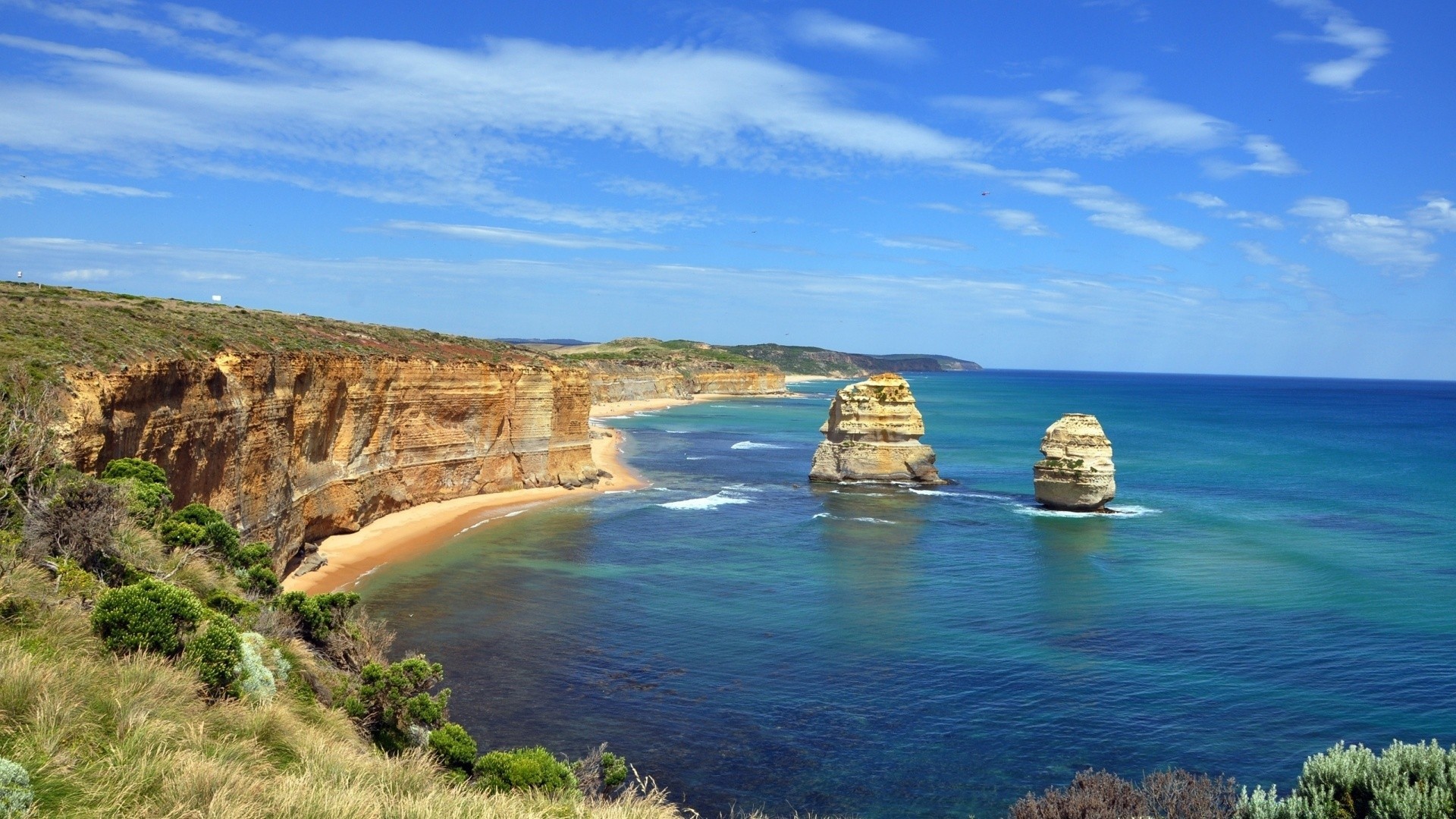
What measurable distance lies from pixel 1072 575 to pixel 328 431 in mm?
27807

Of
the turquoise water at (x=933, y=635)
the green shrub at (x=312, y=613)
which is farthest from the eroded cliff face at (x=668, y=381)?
the green shrub at (x=312, y=613)

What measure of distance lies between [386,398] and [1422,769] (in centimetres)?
3828

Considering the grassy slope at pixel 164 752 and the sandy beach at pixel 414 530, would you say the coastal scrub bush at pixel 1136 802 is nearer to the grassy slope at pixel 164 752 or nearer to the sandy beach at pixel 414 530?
the grassy slope at pixel 164 752

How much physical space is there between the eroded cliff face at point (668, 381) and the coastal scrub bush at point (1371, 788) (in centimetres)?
11239

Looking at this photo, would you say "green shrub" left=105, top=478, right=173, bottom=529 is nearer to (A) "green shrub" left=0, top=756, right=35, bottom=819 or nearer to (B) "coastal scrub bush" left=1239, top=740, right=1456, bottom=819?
(A) "green shrub" left=0, top=756, right=35, bottom=819

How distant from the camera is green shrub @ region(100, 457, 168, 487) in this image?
1912cm

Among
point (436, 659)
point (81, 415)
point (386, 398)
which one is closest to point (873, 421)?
point (386, 398)

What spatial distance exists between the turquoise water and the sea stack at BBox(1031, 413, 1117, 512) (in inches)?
70.1

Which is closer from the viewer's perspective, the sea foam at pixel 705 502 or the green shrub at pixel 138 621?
the green shrub at pixel 138 621

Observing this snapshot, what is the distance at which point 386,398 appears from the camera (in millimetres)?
41219

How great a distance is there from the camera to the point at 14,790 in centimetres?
640

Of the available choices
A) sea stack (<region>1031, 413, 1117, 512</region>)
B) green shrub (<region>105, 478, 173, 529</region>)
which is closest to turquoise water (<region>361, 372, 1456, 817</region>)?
sea stack (<region>1031, 413, 1117, 512</region>)

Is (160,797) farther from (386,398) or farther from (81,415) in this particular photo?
(386,398)

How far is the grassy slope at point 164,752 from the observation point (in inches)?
277
